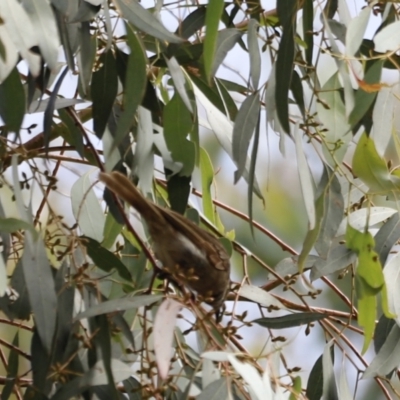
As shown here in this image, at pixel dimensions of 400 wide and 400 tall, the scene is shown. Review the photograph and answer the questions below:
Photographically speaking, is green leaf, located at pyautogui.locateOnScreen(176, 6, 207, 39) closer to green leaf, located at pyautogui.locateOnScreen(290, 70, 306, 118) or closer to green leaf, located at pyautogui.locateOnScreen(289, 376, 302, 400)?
green leaf, located at pyautogui.locateOnScreen(290, 70, 306, 118)

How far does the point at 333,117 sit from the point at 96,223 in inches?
19.6

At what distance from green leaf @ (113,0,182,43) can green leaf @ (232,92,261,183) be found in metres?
0.20

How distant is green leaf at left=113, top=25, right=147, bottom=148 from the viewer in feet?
3.75

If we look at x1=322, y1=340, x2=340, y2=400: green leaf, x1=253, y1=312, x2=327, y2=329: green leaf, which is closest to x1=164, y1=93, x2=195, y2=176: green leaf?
x1=253, y1=312, x2=327, y2=329: green leaf

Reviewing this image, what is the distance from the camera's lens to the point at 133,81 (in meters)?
1.16

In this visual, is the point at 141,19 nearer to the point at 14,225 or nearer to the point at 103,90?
the point at 103,90

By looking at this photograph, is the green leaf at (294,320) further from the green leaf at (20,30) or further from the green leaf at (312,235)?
the green leaf at (20,30)

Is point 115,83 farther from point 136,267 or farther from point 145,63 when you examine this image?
point 136,267

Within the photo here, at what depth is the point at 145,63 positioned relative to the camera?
3.78 feet

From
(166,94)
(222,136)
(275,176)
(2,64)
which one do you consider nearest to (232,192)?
(275,176)

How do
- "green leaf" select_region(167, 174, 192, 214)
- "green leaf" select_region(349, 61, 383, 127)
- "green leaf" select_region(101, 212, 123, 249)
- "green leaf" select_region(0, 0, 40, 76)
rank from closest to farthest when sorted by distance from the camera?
"green leaf" select_region(0, 0, 40, 76)
"green leaf" select_region(349, 61, 383, 127)
"green leaf" select_region(167, 174, 192, 214)
"green leaf" select_region(101, 212, 123, 249)

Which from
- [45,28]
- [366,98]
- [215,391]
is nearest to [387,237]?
[366,98]

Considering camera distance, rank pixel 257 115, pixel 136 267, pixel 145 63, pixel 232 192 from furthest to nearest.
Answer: pixel 232 192
pixel 136 267
pixel 257 115
pixel 145 63

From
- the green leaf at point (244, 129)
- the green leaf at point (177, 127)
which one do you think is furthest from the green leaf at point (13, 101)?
the green leaf at point (244, 129)
